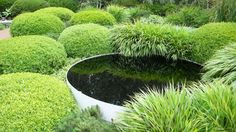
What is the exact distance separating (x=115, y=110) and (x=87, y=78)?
1.52m

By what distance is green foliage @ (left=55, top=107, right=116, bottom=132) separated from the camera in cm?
400

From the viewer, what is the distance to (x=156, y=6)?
47.1 feet

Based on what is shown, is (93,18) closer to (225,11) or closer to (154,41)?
(154,41)

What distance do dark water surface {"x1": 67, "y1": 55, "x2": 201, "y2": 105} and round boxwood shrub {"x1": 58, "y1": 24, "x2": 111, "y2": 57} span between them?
1.13 ft

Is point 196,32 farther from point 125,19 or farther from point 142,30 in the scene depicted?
point 125,19

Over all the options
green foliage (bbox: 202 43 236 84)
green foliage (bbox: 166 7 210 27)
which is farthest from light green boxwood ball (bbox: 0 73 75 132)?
green foliage (bbox: 166 7 210 27)

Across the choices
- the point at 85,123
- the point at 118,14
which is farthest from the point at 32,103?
the point at 118,14

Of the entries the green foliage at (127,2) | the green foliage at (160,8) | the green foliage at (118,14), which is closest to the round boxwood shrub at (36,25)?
the green foliage at (118,14)

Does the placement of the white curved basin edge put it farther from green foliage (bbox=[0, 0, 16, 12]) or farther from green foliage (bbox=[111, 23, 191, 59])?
green foliage (bbox=[0, 0, 16, 12])

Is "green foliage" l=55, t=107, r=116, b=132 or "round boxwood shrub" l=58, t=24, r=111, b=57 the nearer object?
"green foliage" l=55, t=107, r=116, b=132

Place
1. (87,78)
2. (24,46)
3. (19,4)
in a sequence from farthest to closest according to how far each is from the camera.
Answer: (19,4) < (24,46) < (87,78)

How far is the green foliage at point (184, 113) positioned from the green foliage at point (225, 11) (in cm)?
558

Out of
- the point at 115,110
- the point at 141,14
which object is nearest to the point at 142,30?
the point at 115,110

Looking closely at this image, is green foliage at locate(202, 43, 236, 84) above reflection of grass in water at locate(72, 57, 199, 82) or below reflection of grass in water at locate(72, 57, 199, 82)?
above
